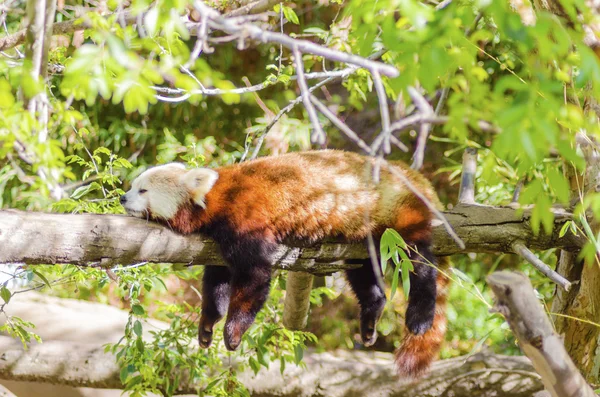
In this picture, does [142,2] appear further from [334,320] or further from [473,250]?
[334,320]

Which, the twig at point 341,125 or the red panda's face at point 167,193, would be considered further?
the red panda's face at point 167,193

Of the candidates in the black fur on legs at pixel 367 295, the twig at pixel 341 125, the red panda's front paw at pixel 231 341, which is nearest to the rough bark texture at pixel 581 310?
the black fur on legs at pixel 367 295

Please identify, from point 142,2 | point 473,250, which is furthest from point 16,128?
point 473,250

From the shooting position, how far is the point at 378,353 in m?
5.53

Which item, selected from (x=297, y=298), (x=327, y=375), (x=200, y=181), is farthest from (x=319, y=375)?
(x=200, y=181)

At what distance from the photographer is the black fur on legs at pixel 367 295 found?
11.1ft

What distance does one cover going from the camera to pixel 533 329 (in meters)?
1.60

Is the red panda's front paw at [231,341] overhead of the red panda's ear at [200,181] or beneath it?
beneath

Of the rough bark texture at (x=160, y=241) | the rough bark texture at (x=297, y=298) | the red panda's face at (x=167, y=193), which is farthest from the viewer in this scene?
the rough bark texture at (x=297, y=298)

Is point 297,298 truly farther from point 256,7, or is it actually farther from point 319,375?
point 256,7

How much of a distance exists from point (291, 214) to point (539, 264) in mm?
1046

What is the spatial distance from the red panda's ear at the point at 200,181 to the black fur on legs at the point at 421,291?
955 mm

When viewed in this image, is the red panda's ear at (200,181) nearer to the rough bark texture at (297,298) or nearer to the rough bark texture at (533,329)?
the rough bark texture at (297,298)

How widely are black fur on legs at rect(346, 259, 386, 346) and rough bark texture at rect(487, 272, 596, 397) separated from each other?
168 cm
